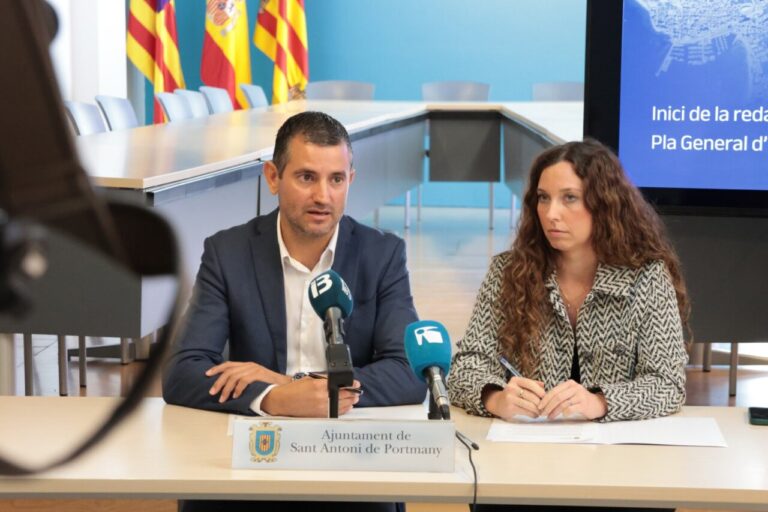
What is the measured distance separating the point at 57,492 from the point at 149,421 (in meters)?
0.37

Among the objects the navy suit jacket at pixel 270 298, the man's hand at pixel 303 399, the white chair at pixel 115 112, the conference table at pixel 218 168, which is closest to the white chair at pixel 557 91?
the conference table at pixel 218 168

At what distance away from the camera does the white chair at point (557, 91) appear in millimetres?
9617

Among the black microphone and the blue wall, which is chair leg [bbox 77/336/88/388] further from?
the blue wall

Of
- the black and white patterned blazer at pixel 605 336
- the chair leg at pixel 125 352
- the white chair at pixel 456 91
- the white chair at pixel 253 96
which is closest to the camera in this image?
the black and white patterned blazer at pixel 605 336

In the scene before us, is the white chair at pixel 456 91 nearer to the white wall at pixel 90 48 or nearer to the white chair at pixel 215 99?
the white chair at pixel 215 99

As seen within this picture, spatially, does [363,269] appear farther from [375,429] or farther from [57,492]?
[57,492]

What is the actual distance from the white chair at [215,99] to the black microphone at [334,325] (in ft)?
21.2

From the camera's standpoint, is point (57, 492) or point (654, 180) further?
point (654, 180)

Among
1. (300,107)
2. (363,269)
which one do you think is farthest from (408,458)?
(300,107)

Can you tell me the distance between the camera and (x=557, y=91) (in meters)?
9.70

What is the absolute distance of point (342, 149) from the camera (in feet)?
7.59

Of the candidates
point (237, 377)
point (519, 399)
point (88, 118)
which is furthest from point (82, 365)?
point (519, 399)

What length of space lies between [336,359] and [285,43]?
29.6 feet

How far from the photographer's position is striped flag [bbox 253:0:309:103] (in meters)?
10.2
